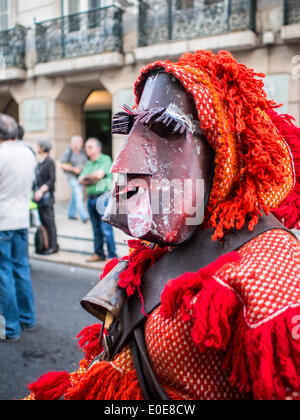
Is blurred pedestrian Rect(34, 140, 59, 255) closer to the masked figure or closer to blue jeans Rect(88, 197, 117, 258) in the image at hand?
blue jeans Rect(88, 197, 117, 258)

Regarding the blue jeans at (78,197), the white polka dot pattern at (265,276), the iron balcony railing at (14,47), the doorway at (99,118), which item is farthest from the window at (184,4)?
the white polka dot pattern at (265,276)

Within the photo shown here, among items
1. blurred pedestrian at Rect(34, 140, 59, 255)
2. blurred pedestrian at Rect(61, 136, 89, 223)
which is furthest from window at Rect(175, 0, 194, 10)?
blurred pedestrian at Rect(34, 140, 59, 255)

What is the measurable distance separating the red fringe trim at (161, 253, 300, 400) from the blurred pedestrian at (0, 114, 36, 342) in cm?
281

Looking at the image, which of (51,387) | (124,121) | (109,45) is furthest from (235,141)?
(109,45)

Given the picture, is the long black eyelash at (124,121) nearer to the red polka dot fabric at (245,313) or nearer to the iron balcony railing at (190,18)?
the red polka dot fabric at (245,313)

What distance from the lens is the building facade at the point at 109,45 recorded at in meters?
7.88

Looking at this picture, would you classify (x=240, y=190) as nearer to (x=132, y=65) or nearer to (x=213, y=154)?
(x=213, y=154)

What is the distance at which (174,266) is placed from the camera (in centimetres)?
98

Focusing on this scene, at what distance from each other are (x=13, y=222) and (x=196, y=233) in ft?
9.08

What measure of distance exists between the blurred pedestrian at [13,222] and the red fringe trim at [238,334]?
2.81 metres

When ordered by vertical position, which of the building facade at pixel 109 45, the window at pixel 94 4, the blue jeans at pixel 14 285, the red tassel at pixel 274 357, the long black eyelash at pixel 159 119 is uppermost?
the window at pixel 94 4

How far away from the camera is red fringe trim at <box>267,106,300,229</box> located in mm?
1094

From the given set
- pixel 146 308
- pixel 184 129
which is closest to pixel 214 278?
pixel 146 308

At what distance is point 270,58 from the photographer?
7.93m
